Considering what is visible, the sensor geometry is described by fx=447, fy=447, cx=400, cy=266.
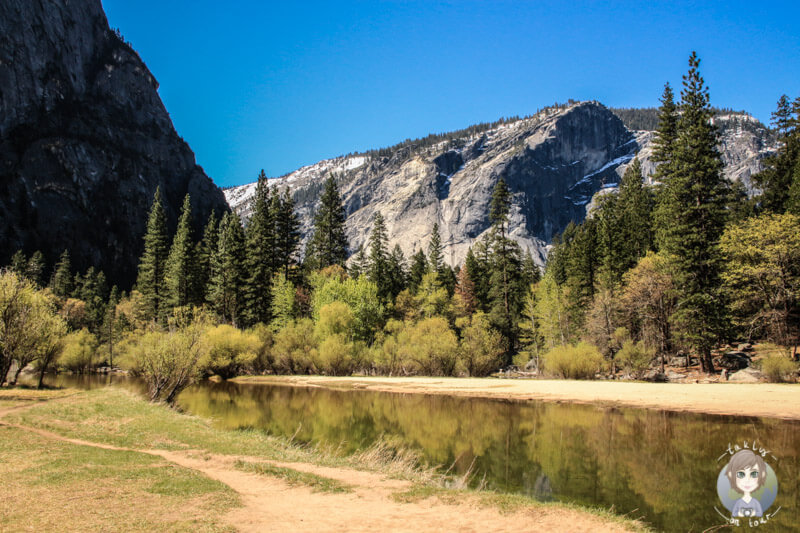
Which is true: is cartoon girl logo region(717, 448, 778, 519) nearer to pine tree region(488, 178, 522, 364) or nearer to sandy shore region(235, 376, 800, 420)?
sandy shore region(235, 376, 800, 420)

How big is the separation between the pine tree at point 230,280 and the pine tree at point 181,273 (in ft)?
12.1

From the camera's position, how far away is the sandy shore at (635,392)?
22016 millimetres

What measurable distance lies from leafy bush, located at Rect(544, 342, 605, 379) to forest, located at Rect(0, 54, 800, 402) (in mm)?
167

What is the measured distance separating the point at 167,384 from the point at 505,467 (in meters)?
21.7

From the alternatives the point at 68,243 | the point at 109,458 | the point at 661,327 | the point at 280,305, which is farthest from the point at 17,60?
the point at 661,327

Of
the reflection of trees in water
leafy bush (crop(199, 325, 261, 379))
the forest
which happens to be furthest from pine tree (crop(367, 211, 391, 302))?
the reflection of trees in water

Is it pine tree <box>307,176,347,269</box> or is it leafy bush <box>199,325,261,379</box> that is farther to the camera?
pine tree <box>307,176,347,269</box>

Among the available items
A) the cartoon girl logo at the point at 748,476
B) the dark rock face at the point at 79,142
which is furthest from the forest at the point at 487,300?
the dark rock face at the point at 79,142

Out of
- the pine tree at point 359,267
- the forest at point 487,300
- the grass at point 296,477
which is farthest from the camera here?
the pine tree at point 359,267

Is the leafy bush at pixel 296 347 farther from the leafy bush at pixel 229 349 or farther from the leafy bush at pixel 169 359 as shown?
the leafy bush at pixel 169 359

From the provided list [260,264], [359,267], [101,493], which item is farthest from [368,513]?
[359,267]

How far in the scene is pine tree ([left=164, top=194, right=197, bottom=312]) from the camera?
6116 centimetres

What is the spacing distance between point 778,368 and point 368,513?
101 ft

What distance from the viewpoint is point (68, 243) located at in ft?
340
